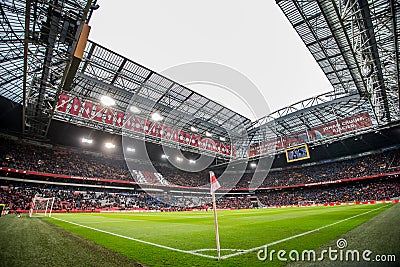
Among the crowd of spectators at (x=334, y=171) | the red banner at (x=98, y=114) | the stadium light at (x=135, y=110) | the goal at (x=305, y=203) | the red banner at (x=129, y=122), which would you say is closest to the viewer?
the red banner at (x=129, y=122)

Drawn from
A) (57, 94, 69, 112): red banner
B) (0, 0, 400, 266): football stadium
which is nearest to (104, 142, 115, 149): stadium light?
(0, 0, 400, 266): football stadium

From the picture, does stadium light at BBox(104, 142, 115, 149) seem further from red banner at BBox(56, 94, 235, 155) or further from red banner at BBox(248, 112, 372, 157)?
red banner at BBox(248, 112, 372, 157)

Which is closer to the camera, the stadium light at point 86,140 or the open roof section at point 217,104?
the open roof section at point 217,104

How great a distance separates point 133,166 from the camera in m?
39.2

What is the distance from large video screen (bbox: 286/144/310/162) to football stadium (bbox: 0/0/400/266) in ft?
0.55

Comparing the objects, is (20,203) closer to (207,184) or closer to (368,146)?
(207,184)

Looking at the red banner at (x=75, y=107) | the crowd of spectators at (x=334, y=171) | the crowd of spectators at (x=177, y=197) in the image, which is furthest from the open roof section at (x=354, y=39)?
the red banner at (x=75, y=107)

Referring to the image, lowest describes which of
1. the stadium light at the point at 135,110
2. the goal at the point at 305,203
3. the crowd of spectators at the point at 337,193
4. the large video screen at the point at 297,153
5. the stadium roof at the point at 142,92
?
the goal at the point at 305,203

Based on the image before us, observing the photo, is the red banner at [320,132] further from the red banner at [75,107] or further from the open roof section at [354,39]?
the red banner at [75,107]

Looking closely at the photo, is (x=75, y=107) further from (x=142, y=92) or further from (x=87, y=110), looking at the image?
(x=142, y=92)

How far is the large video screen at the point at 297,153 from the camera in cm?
3131

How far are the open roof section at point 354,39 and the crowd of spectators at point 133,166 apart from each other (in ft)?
55.1

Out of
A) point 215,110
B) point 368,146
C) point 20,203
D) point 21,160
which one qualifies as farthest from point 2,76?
point 368,146

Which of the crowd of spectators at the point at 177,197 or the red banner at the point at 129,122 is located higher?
the red banner at the point at 129,122
